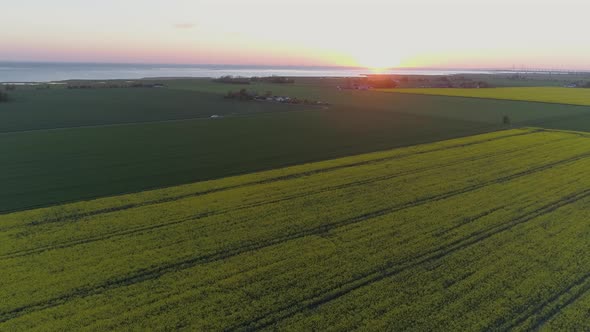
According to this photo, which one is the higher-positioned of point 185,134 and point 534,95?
point 534,95

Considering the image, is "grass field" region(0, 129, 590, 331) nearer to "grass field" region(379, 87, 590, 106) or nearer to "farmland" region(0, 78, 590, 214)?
"farmland" region(0, 78, 590, 214)

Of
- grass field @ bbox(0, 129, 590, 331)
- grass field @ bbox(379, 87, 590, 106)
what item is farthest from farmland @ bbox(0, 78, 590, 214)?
grass field @ bbox(379, 87, 590, 106)

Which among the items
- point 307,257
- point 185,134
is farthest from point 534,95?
point 307,257

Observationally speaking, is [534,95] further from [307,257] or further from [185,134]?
[307,257]

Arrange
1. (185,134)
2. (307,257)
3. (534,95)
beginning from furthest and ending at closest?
(534,95), (185,134), (307,257)

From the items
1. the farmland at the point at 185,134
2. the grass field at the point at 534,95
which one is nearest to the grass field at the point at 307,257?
the farmland at the point at 185,134
